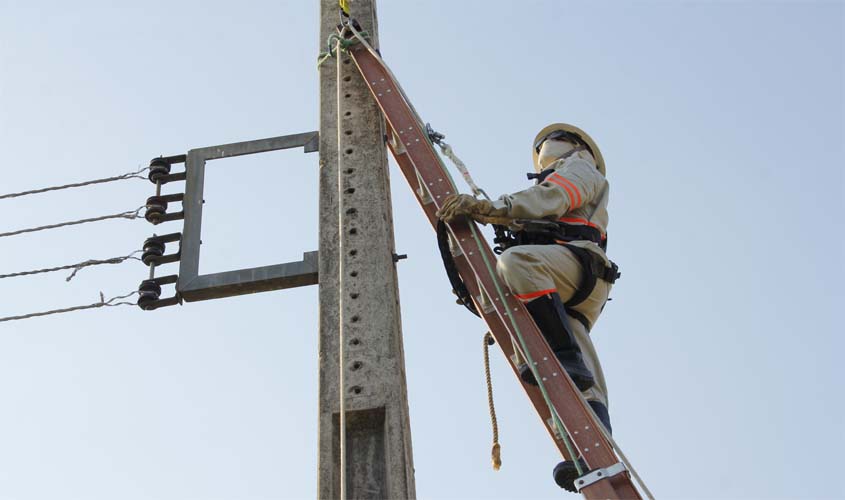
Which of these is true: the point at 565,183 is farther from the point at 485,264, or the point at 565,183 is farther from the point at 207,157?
the point at 207,157

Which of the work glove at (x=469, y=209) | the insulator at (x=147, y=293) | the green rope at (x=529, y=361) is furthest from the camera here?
the insulator at (x=147, y=293)

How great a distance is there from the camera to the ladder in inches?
173

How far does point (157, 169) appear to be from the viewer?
21.1 ft

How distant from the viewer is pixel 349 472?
4.75 metres

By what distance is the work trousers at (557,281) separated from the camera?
5074 millimetres

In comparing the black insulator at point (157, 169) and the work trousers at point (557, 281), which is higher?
the black insulator at point (157, 169)

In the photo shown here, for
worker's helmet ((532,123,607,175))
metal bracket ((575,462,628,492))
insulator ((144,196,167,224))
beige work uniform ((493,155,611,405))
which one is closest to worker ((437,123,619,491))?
beige work uniform ((493,155,611,405))

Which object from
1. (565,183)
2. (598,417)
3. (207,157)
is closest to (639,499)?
(598,417)

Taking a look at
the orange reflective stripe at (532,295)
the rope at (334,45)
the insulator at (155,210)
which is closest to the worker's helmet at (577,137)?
the rope at (334,45)

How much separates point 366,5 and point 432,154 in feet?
4.83

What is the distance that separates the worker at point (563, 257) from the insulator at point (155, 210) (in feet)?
5.39

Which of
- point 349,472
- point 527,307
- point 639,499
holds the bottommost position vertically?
point 639,499

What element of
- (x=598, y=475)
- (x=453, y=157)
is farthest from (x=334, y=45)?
(x=598, y=475)

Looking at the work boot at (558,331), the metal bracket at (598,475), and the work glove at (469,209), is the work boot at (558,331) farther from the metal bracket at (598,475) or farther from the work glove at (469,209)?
the metal bracket at (598,475)
